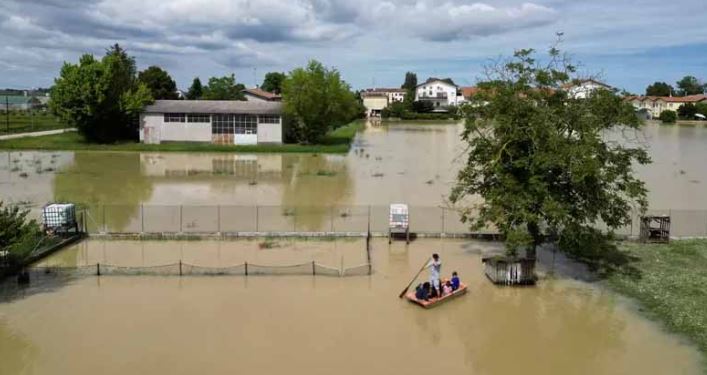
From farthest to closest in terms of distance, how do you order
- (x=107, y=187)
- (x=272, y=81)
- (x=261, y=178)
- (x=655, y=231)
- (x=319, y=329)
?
(x=272, y=81)
(x=261, y=178)
(x=107, y=187)
(x=655, y=231)
(x=319, y=329)

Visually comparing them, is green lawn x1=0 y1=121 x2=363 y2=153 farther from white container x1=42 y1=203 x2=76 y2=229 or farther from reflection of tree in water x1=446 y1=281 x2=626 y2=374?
reflection of tree in water x1=446 y1=281 x2=626 y2=374

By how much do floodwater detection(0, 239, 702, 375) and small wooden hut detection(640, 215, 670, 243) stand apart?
5.77 m

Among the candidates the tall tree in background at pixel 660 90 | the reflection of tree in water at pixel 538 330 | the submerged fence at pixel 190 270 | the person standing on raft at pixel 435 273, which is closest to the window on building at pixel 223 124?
the submerged fence at pixel 190 270

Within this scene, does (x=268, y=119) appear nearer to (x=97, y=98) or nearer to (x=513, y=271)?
(x=97, y=98)

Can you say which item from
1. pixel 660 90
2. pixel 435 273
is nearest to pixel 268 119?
pixel 435 273

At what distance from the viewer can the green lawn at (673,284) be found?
49.0 feet

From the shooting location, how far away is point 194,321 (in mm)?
14859

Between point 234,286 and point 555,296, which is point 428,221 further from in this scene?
point 234,286

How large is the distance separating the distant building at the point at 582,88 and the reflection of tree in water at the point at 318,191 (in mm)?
10319

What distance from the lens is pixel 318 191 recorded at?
34.6m

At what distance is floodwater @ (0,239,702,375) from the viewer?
1283 centimetres

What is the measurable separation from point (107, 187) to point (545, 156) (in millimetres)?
26265

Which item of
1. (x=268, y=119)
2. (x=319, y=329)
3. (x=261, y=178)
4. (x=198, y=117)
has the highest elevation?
(x=198, y=117)

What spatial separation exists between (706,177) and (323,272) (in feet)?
112
